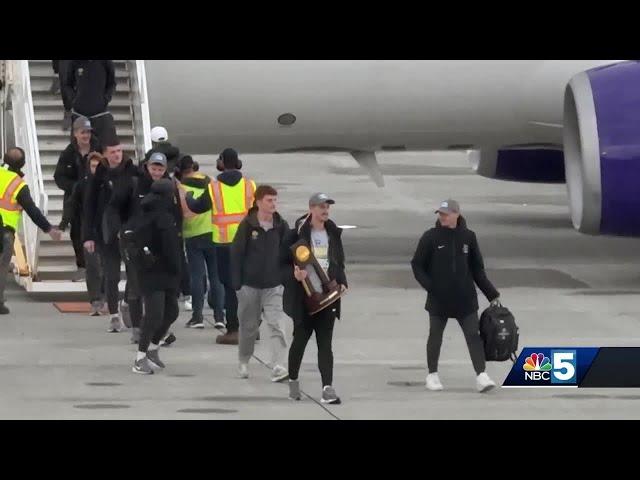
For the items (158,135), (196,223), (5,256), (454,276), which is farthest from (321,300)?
(5,256)

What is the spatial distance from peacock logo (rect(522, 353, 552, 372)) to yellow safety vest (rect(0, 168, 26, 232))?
16.7 feet

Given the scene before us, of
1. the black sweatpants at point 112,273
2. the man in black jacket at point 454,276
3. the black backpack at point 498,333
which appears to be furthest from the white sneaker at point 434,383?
the black sweatpants at point 112,273

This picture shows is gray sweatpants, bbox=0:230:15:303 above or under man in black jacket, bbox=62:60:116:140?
under

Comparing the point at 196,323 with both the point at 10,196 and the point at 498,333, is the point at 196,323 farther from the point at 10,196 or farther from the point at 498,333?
the point at 498,333

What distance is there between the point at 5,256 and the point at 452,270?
206 inches

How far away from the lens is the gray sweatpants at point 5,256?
15605 mm

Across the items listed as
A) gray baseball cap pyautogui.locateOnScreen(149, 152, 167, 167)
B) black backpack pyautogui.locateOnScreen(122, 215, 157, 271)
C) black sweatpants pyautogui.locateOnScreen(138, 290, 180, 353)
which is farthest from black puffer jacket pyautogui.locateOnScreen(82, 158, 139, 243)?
black sweatpants pyautogui.locateOnScreen(138, 290, 180, 353)

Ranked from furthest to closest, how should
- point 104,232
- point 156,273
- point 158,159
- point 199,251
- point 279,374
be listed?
point 199,251 < point 104,232 < point 158,159 < point 156,273 < point 279,374

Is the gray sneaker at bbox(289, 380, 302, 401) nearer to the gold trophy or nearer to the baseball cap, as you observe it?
the gold trophy

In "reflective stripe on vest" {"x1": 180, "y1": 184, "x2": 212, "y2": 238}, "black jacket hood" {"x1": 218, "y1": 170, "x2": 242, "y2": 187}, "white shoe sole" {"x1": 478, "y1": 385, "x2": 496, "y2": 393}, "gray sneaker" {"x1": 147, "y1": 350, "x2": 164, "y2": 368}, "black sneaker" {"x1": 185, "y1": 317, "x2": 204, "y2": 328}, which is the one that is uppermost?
"black jacket hood" {"x1": 218, "y1": 170, "x2": 242, "y2": 187}

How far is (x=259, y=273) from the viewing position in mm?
12617

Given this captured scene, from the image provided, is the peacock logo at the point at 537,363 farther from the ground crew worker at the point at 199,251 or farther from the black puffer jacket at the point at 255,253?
the ground crew worker at the point at 199,251

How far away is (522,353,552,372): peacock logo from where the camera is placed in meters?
12.9
